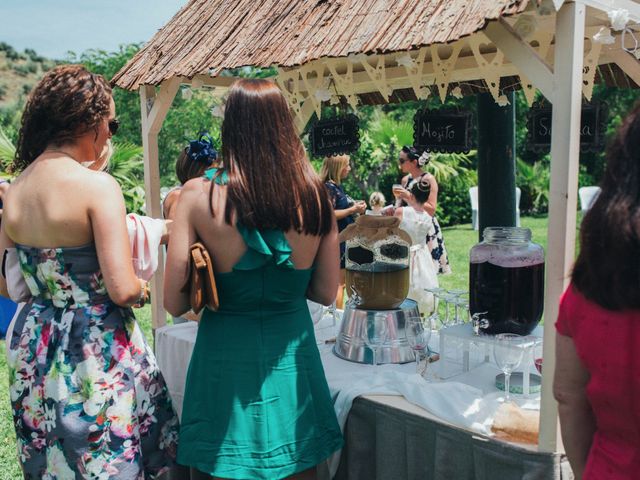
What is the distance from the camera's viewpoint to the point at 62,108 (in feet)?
5.94

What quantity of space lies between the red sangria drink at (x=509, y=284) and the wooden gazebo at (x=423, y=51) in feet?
1.28

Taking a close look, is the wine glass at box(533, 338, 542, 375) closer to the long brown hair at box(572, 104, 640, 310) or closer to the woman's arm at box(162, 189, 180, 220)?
the long brown hair at box(572, 104, 640, 310)

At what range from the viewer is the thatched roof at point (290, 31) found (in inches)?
75.4

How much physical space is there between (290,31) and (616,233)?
6.04ft

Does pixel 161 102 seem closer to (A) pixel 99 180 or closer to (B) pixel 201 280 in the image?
(A) pixel 99 180

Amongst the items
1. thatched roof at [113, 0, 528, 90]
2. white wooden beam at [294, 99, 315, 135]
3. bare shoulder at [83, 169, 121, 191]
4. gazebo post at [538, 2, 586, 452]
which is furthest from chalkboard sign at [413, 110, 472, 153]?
bare shoulder at [83, 169, 121, 191]

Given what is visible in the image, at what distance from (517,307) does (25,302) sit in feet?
5.43

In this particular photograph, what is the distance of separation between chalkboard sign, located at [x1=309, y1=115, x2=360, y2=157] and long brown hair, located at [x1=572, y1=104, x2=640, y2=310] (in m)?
2.92

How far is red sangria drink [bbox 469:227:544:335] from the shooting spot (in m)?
→ 2.22

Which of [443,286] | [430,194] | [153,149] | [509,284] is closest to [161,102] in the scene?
[153,149]

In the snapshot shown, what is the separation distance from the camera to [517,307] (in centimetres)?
222

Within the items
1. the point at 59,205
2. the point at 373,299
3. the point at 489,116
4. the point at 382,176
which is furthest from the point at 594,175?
the point at 59,205

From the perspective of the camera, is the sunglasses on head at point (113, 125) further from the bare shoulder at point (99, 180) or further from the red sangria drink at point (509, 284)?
the red sangria drink at point (509, 284)

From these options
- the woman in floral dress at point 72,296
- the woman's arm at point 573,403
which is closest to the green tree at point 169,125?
the woman in floral dress at point 72,296
